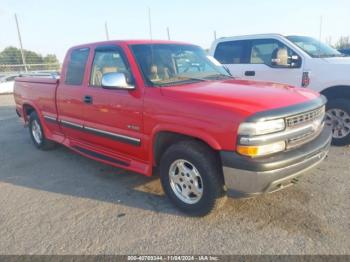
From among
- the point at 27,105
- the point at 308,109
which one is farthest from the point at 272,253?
the point at 27,105

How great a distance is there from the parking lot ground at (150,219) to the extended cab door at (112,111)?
61 centimetres

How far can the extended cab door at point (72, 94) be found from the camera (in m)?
4.45

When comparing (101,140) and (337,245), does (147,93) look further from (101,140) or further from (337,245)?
(337,245)

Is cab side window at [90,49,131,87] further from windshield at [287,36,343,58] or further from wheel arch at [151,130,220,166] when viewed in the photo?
windshield at [287,36,343,58]

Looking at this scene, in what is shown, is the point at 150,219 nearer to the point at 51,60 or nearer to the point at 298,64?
the point at 298,64

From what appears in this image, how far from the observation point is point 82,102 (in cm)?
432

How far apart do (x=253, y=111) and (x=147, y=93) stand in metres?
1.26

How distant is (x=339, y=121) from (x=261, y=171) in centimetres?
345

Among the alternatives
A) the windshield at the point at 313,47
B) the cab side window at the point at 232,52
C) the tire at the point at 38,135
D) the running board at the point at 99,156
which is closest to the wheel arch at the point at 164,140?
the running board at the point at 99,156

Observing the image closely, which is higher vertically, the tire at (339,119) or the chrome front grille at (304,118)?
the chrome front grille at (304,118)

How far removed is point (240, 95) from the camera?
302cm

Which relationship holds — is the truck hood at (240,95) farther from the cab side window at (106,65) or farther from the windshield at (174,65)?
the cab side window at (106,65)

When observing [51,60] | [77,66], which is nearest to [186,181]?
[77,66]

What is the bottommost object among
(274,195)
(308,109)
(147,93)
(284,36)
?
(274,195)
